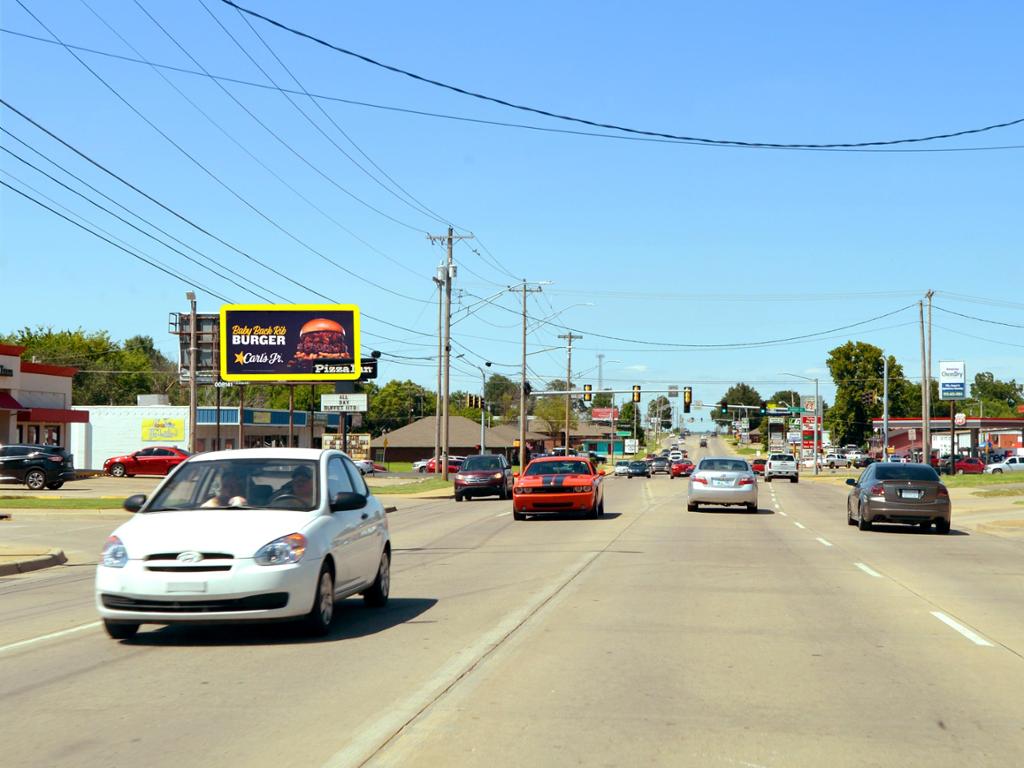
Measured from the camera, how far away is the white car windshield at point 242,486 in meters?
11.2

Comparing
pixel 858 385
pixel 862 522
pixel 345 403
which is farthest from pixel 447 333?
pixel 858 385

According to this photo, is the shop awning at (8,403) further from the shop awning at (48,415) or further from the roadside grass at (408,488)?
the roadside grass at (408,488)

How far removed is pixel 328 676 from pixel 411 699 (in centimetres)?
110

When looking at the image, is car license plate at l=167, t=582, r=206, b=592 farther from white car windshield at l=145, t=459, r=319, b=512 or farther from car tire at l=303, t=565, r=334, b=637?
white car windshield at l=145, t=459, r=319, b=512

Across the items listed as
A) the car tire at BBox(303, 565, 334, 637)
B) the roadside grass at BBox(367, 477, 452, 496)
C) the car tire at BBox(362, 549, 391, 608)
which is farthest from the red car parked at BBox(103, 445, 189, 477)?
the car tire at BBox(303, 565, 334, 637)

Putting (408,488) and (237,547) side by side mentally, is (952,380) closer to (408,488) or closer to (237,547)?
(408,488)

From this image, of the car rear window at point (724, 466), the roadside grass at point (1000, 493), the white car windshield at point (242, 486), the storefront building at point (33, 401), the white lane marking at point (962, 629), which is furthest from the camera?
the storefront building at point (33, 401)

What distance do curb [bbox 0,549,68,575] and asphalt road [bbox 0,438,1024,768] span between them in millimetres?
934

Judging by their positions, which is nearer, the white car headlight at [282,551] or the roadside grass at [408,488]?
the white car headlight at [282,551]

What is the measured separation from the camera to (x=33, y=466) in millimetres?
46906

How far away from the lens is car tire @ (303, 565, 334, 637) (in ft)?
35.0

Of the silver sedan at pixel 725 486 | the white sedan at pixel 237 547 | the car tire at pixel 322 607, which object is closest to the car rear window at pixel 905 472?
the silver sedan at pixel 725 486

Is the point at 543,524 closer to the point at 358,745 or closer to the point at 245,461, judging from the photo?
the point at 245,461

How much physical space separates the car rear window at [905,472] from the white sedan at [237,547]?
58.4 feet
